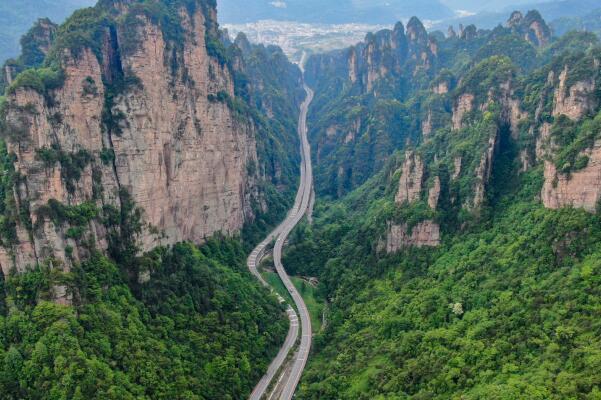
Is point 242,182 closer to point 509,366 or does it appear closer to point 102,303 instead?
point 102,303

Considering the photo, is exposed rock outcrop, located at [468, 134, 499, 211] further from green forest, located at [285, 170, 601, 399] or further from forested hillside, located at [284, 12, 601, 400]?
green forest, located at [285, 170, 601, 399]

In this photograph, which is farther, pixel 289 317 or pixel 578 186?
pixel 289 317

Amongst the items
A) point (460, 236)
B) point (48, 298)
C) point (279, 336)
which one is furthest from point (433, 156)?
point (48, 298)

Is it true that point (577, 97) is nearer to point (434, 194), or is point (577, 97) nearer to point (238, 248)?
point (434, 194)

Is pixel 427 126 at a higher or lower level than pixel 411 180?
higher

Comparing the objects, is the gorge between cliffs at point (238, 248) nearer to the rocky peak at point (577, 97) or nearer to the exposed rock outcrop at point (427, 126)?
the rocky peak at point (577, 97)

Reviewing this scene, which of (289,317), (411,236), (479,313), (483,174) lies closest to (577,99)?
(483,174)
